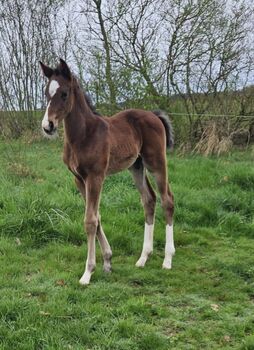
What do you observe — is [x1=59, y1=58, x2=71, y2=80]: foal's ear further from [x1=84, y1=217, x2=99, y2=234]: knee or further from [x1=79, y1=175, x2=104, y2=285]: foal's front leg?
[x1=84, y1=217, x2=99, y2=234]: knee

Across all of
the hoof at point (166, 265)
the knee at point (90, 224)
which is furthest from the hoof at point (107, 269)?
the hoof at point (166, 265)

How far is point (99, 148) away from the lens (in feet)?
15.6

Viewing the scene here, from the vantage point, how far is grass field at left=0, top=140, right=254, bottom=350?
3605mm

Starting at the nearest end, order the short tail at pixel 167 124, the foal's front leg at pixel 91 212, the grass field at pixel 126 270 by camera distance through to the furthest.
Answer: the grass field at pixel 126 270 < the foal's front leg at pixel 91 212 < the short tail at pixel 167 124

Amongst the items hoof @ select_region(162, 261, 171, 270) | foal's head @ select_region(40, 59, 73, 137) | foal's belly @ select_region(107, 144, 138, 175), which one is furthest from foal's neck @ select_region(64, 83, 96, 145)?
hoof @ select_region(162, 261, 171, 270)

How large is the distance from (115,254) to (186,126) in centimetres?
706

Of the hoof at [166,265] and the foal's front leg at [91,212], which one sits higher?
the foal's front leg at [91,212]

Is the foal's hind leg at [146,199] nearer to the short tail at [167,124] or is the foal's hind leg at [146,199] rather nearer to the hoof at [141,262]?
the hoof at [141,262]

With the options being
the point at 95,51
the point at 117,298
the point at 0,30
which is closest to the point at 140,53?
the point at 95,51

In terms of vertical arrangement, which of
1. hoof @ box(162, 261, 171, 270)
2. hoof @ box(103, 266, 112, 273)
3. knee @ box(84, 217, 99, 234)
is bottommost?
hoof @ box(162, 261, 171, 270)

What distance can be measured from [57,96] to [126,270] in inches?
76.5

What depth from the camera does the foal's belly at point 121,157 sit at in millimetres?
5027

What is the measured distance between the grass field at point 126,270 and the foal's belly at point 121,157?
1051 mm

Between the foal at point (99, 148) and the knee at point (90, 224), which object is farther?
the knee at point (90, 224)
